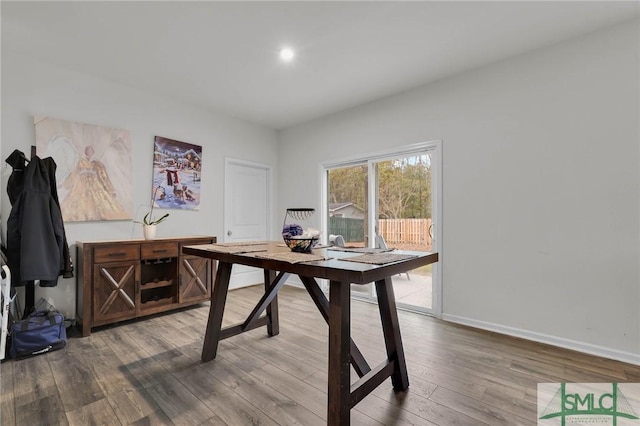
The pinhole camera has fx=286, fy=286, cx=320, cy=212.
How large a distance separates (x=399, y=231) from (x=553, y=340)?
1.74 meters

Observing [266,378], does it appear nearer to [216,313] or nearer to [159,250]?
[216,313]

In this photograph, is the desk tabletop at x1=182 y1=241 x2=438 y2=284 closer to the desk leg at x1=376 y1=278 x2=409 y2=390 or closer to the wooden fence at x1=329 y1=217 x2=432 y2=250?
the desk leg at x1=376 y1=278 x2=409 y2=390

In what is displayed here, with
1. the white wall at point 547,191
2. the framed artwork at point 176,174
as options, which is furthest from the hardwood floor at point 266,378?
the framed artwork at point 176,174

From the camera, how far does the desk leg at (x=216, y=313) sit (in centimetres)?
218

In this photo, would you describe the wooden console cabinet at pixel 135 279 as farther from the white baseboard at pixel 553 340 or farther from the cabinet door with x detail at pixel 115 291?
the white baseboard at pixel 553 340

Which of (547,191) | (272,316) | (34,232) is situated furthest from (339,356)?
(34,232)

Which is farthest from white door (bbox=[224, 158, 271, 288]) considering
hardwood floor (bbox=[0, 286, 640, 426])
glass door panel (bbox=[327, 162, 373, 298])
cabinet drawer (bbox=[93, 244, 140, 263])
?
hardwood floor (bbox=[0, 286, 640, 426])

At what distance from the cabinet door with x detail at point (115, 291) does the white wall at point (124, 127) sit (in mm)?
507

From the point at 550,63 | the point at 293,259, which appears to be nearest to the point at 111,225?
the point at 293,259

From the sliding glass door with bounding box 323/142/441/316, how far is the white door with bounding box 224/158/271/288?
3.81 ft

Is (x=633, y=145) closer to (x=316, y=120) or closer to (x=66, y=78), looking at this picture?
(x=316, y=120)

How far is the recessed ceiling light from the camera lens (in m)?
2.61

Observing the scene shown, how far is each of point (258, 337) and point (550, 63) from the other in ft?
11.8

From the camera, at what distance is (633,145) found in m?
2.20
